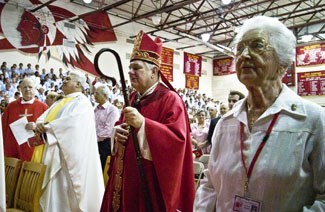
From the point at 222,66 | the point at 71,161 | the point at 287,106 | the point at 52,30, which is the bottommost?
the point at 71,161

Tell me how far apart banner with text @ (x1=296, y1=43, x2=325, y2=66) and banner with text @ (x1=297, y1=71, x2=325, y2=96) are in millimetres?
455

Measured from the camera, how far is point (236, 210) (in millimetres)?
1300

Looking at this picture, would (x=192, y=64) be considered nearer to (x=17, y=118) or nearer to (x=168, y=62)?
(x=168, y=62)

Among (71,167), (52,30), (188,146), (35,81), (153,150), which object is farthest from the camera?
(52,30)

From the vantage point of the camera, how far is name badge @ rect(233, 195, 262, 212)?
124 centimetres

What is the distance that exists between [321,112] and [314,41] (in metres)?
15.2

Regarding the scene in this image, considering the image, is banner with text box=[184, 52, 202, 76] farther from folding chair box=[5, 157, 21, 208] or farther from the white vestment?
folding chair box=[5, 157, 21, 208]

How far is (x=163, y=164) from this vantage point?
218cm

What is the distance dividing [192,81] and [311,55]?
556 centimetres

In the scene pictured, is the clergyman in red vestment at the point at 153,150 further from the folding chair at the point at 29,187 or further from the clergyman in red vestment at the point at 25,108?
the clergyman in red vestment at the point at 25,108

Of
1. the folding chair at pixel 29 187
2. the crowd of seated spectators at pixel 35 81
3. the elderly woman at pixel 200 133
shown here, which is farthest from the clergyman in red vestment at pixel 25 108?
the crowd of seated spectators at pixel 35 81

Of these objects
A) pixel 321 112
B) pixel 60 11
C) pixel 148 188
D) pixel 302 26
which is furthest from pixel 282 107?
pixel 302 26

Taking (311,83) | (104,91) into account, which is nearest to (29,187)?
(104,91)

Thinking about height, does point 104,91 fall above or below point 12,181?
above
